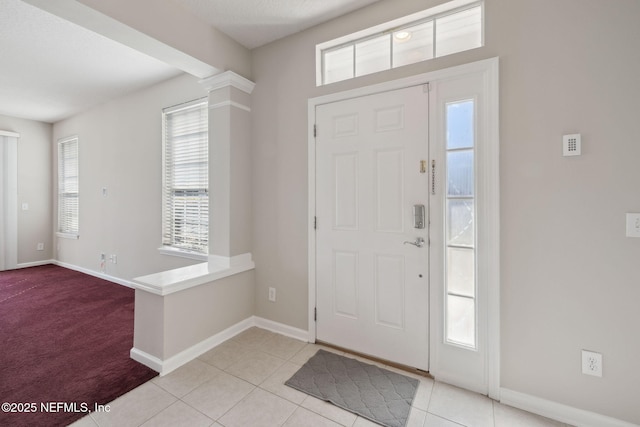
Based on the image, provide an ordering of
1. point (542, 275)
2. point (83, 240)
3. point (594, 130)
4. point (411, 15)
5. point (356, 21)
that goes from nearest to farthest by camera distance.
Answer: point (594, 130) → point (542, 275) → point (411, 15) → point (356, 21) → point (83, 240)

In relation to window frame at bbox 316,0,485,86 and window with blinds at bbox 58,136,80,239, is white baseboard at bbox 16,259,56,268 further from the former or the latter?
window frame at bbox 316,0,485,86

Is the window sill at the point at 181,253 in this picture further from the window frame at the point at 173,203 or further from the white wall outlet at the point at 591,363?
the white wall outlet at the point at 591,363

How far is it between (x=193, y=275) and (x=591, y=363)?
9.13 feet

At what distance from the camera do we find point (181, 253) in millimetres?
3398

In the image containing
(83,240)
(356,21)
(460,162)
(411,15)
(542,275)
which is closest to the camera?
(542,275)

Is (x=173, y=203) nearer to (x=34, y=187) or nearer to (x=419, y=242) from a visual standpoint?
(x=419, y=242)

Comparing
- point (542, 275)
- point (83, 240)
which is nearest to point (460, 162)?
point (542, 275)

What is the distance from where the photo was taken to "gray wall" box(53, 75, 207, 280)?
3.63 metres

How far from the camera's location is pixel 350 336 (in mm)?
2332

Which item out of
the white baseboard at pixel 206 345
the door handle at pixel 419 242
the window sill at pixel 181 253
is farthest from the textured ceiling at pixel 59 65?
the door handle at pixel 419 242

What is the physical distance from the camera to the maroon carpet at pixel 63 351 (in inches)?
→ 68.9

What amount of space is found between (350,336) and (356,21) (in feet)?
8.73

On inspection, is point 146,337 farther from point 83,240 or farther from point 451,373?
point 83,240

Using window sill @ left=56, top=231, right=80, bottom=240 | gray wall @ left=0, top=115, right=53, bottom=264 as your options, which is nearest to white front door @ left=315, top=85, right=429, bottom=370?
window sill @ left=56, top=231, right=80, bottom=240
